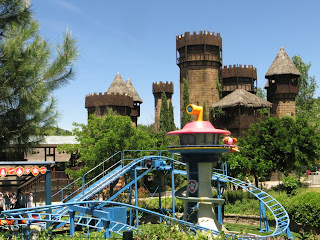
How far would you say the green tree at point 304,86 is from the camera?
61312mm

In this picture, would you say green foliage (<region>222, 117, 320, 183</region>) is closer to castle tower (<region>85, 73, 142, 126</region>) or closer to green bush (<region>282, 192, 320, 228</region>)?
green bush (<region>282, 192, 320, 228</region>)

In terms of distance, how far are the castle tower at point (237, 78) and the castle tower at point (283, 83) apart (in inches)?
149

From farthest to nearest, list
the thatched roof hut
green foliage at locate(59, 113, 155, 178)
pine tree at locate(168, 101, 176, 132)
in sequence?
pine tree at locate(168, 101, 176, 132) < the thatched roof hut < green foliage at locate(59, 113, 155, 178)

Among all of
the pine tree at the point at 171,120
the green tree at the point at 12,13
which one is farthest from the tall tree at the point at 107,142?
the pine tree at the point at 171,120

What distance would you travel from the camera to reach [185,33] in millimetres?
49250

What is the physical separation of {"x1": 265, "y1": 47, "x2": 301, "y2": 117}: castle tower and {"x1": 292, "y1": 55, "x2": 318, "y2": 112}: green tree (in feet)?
47.3

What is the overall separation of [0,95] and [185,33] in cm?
3715

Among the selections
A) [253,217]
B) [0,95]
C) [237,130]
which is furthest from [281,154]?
[0,95]

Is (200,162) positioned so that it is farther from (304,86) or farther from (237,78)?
(304,86)

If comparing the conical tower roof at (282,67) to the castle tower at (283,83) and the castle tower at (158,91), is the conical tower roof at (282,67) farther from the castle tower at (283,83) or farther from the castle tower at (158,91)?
the castle tower at (158,91)

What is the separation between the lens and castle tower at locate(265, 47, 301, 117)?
46625mm

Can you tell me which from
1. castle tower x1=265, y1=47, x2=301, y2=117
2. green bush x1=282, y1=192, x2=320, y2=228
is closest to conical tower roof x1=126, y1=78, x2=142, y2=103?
castle tower x1=265, y1=47, x2=301, y2=117

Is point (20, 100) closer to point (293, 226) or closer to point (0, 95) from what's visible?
point (0, 95)

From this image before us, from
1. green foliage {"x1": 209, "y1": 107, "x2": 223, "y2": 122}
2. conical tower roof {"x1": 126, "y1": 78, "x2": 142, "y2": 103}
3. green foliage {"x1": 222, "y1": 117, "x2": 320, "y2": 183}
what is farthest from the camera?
conical tower roof {"x1": 126, "y1": 78, "x2": 142, "y2": 103}
